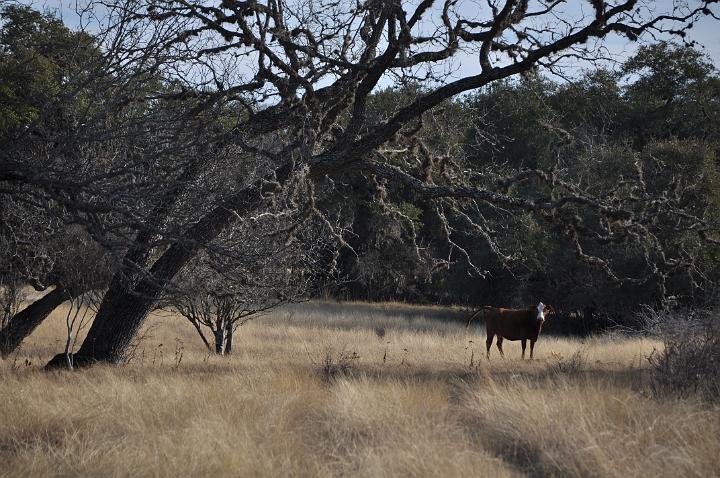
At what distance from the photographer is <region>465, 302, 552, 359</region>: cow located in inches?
587

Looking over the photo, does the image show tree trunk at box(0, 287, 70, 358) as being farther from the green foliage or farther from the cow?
the cow

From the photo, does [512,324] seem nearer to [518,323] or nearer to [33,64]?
[518,323]

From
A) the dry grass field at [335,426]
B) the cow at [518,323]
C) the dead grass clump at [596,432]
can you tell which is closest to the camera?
the dead grass clump at [596,432]

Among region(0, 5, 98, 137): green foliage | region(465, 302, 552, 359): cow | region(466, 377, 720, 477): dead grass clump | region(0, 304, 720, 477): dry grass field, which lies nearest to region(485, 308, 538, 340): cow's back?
region(465, 302, 552, 359): cow

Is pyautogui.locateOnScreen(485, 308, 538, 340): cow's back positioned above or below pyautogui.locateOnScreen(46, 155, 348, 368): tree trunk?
below

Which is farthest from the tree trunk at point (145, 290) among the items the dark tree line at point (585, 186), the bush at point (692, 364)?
the dark tree line at point (585, 186)

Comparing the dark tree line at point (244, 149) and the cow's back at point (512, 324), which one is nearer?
the dark tree line at point (244, 149)

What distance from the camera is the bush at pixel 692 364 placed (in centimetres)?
770

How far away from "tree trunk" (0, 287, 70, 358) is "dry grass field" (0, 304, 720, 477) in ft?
7.77

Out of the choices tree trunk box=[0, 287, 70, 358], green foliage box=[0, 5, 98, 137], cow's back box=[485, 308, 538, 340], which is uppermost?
green foliage box=[0, 5, 98, 137]

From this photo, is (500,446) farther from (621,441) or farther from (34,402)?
(34,402)

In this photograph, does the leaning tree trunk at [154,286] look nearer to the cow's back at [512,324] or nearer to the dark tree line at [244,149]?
the dark tree line at [244,149]

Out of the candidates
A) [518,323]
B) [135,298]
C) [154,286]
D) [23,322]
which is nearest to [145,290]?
[135,298]

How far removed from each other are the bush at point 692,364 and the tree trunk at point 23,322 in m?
9.54
